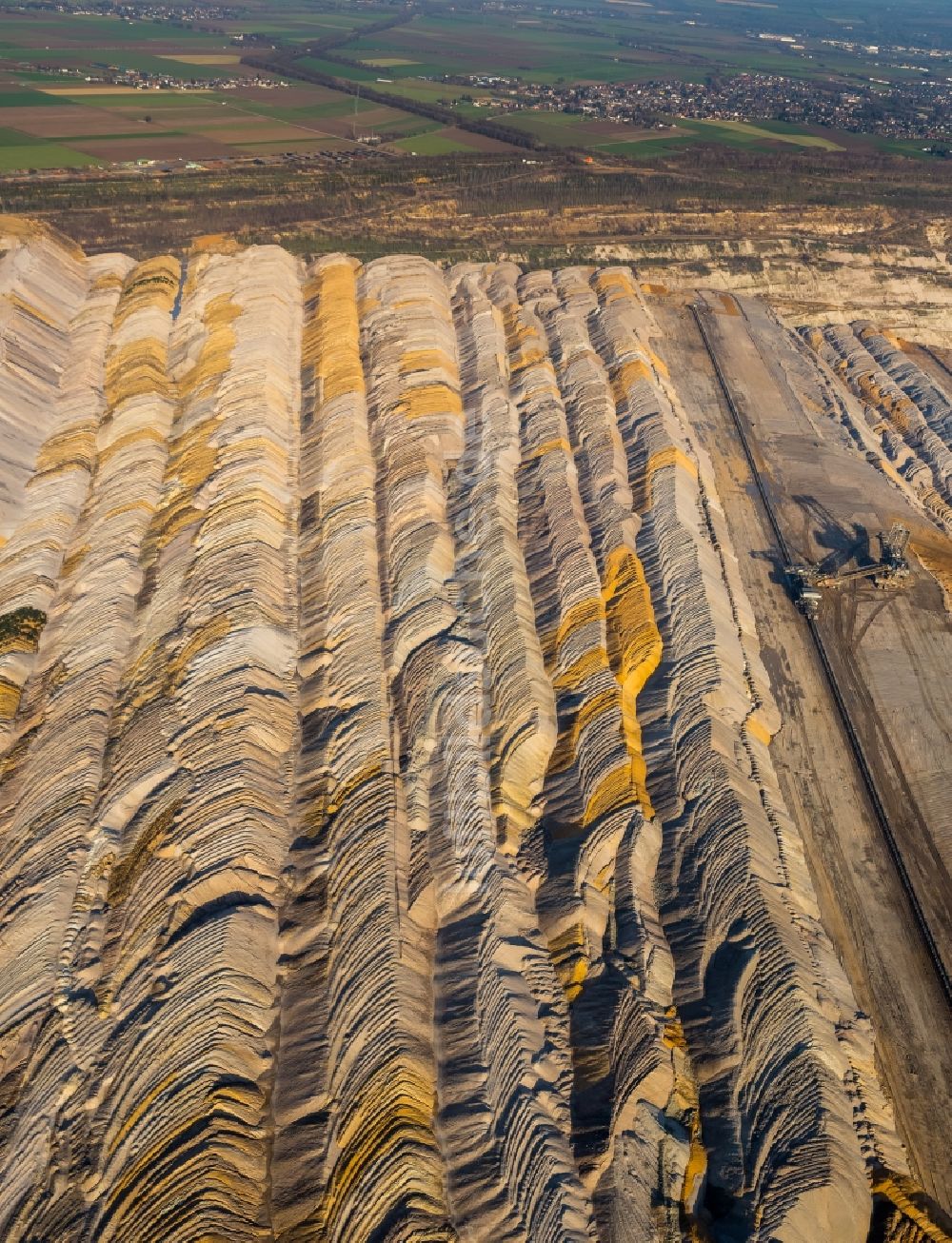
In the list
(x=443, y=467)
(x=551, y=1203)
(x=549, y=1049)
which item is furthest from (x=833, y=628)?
(x=551, y=1203)

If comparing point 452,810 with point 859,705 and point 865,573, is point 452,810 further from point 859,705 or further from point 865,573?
point 865,573

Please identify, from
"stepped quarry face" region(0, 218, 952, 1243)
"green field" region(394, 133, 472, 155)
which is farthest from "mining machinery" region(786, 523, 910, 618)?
"green field" region(394, 133, 472, 155)

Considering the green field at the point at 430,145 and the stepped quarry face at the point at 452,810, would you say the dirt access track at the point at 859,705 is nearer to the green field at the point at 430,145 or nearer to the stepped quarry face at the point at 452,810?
the stepped quarry face at the point at 452,810

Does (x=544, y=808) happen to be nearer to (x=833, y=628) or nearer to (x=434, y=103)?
(x=833, y=628)

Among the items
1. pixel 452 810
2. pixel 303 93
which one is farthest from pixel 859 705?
pixel 303 93

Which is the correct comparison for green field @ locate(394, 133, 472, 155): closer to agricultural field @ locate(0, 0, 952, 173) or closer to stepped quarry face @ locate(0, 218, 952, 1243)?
agricultural field @ locate(0, 0, 952, 173)
